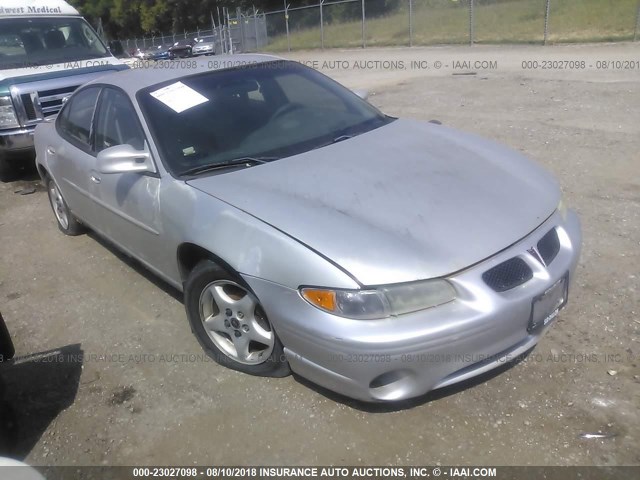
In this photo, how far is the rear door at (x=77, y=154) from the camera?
413 centimetres

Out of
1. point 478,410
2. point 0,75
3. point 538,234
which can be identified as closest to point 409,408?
point 478,410

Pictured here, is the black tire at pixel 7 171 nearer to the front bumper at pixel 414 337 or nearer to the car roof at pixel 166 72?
the car roof at pixel 166 72

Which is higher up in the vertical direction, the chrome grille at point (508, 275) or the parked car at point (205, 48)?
the parked car at point (205, 48)

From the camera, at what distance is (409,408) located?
107 inches

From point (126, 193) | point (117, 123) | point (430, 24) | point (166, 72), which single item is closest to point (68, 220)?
point (117, 123)

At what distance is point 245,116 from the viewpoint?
354cm

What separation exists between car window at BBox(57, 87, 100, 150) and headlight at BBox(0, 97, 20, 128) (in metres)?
2.41

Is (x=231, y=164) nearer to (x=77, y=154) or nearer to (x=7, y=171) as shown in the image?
(x=77, y=154)

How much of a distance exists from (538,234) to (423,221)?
0.57 metres

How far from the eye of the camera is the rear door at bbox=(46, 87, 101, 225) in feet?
13.5

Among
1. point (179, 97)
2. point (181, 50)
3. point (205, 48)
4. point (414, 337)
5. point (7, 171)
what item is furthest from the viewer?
point (181, 50)

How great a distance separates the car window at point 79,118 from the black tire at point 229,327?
5.71 feet

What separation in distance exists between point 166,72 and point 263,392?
2270 mm

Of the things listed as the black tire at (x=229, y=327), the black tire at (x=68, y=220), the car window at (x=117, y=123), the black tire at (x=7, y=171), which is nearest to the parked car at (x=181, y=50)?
the black tire at (x=7, y=171)
